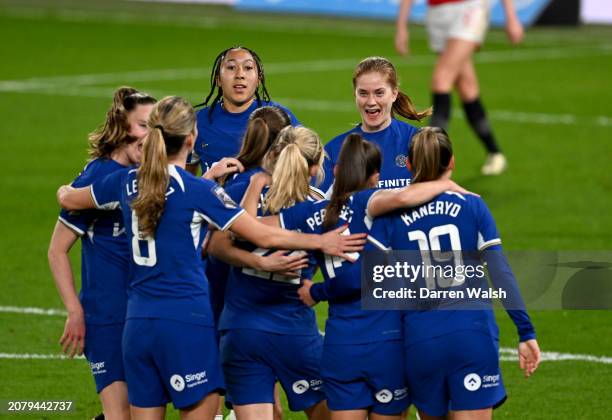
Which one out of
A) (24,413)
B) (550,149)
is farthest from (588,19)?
(24,413)

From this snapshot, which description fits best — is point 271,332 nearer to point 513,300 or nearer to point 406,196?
point 406,196

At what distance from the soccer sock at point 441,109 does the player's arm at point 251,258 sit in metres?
8.15

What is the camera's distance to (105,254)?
6484 mm

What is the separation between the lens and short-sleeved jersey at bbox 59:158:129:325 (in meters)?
6.48

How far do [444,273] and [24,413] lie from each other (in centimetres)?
306

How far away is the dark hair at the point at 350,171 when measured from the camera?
6.06 meters

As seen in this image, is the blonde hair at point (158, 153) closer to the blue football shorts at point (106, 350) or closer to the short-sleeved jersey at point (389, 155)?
the blue football shorts at point (106, 350)

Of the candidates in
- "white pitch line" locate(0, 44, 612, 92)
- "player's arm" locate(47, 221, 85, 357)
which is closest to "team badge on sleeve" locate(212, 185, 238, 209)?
"player's arm" locate(47, 221, 85, 357)

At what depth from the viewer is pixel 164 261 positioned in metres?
5.94

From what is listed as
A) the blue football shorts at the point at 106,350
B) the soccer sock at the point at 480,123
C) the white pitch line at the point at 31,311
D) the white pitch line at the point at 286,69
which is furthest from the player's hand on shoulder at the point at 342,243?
the white pitch line at the point at 286,69

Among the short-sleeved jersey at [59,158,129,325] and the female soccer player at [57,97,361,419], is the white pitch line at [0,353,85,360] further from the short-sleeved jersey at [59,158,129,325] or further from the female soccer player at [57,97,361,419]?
the female soccer player at [57,97,361,419]

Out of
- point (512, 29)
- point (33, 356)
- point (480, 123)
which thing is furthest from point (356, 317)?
point (480, 123)

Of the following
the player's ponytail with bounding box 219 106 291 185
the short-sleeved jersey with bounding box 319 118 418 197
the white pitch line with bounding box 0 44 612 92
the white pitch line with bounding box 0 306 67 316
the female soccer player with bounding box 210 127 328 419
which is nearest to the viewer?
the female soccer player with bounding box 210 127 328 419

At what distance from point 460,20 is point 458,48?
31 cm
